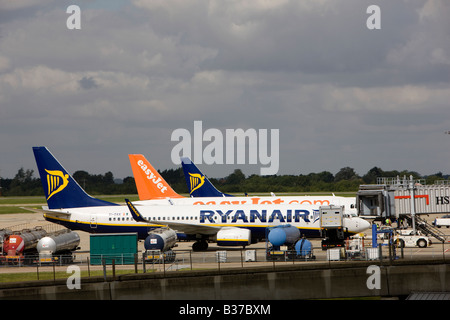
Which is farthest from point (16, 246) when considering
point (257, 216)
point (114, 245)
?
point (257, 216)

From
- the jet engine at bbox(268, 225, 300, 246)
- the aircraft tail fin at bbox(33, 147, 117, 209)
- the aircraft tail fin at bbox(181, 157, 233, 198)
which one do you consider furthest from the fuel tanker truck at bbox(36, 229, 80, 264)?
the aircraft tail fin at bbox(181, 157, 233, 198)

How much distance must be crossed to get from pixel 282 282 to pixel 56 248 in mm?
22755

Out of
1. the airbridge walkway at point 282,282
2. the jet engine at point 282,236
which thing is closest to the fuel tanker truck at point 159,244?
the airbridge walkway at point 282,282

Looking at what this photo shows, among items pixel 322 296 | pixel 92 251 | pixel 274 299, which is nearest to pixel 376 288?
pixel 322 296

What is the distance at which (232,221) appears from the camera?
62.8 m

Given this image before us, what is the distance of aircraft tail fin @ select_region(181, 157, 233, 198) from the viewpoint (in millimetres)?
94188

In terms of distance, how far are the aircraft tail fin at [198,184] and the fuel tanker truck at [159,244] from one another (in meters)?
33.4

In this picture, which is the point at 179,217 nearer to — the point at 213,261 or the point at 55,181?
the point at 55,181

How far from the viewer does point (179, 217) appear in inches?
2552

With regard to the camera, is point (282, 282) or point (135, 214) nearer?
point (282, 282)

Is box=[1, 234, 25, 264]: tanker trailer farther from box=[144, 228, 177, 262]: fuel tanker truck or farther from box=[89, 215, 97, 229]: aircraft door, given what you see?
box=[144, 228, 177, 262]: fuel tanker truck

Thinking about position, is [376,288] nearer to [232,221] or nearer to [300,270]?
[300,270]

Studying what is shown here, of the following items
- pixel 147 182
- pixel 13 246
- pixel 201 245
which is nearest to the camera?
pixel 13 246

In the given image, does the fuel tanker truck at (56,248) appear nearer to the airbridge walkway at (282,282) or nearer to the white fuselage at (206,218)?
the white fuselage at (206,218)
